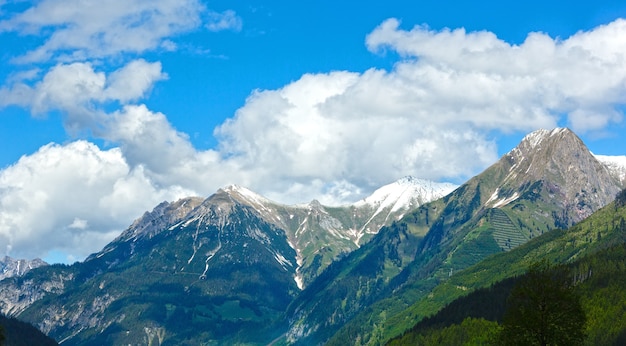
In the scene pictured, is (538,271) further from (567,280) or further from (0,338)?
(0,338)

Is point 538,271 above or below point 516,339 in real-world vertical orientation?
above

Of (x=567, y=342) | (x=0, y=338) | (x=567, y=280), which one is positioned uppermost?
(x=0, y=338)

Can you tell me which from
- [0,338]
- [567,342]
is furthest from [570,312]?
[0,338]

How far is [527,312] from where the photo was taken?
102 m

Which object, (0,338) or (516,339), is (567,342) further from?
(0,338)

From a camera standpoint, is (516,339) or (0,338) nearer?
(516,339)

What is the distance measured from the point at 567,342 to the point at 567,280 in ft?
30.9

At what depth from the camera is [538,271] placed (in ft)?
350

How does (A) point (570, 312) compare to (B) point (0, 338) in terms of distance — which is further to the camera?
(B) point (0, 338)

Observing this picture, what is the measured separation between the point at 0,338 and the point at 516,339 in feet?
285

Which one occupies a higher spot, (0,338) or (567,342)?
(0,338)

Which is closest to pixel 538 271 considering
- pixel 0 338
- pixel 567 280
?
pixel 567 280

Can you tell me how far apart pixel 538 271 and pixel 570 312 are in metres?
7.41

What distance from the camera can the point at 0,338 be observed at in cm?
13600
